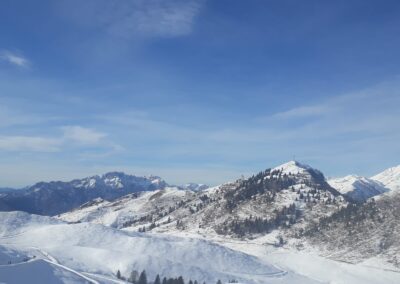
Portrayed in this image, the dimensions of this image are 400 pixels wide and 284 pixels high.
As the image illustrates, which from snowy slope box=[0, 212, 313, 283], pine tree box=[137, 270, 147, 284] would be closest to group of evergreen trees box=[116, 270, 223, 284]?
pine tree box=[137, 270, 147, 284]

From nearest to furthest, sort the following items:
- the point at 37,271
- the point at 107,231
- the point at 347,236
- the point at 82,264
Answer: the point at 37,271 → the point at 82,264 → the point at 107,231 → the point at 347,236

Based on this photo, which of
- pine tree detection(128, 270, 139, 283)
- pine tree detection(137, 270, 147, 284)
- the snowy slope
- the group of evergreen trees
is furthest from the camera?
the snowy slope

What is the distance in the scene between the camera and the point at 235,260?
14750cm

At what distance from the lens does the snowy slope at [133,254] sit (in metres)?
115

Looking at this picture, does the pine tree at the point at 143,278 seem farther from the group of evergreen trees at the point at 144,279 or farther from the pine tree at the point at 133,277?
the pine tree at the point at 133,277

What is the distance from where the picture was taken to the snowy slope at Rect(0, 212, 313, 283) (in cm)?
11481

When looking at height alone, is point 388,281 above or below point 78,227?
below

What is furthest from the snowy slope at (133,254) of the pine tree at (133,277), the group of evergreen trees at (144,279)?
the group of evergreen trees at (144,279)

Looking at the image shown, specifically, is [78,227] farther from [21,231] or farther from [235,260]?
[235,260]

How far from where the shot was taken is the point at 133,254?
406ft

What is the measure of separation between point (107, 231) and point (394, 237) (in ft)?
333

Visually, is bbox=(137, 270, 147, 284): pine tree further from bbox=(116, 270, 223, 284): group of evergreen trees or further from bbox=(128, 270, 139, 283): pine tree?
bbox=(128, 270, 139, 283): pine tree

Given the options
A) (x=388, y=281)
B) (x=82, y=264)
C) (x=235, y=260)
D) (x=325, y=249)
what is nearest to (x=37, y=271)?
(x=82, y=264)

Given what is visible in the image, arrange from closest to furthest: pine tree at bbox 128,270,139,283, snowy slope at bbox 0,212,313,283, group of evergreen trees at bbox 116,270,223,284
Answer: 1. group of evergreen trees at bbox 116,270,223,284
2. pine tree at bbox 128,270,139,283
3. snowy slope at bbox 0,212,313,283
